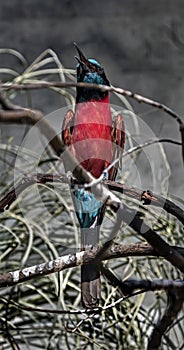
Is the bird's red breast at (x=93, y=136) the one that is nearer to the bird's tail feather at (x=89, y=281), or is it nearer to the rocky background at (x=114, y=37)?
the bird's tail feather at (x=89, y=281)

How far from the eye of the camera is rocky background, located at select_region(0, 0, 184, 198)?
1.91 meters

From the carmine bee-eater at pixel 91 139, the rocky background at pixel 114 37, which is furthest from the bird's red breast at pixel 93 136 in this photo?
the rocky background at pixel 114 37

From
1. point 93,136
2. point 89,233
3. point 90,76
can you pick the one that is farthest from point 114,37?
point 89,233

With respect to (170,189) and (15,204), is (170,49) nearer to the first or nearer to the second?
(170,189)

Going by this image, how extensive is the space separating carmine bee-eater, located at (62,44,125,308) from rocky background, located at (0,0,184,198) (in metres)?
0.88

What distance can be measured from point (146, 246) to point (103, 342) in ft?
2.66

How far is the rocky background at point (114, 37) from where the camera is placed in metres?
1.91

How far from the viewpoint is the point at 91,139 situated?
2.93 feet

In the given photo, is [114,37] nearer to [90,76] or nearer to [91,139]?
[90,76]

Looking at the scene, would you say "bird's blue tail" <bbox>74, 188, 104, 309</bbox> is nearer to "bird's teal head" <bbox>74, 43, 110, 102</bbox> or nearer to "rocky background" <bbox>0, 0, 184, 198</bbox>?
"bird's teal head" <bbox>74, 43, 110, 102</bbox>

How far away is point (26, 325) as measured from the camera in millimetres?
1352

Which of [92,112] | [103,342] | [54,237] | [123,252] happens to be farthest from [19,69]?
[123,252]

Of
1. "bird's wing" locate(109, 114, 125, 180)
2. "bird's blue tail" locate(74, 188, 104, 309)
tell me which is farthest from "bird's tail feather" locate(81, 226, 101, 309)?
"bird's wing" locate(109, 114, 125, 180)

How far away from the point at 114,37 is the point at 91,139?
43.6 inches
